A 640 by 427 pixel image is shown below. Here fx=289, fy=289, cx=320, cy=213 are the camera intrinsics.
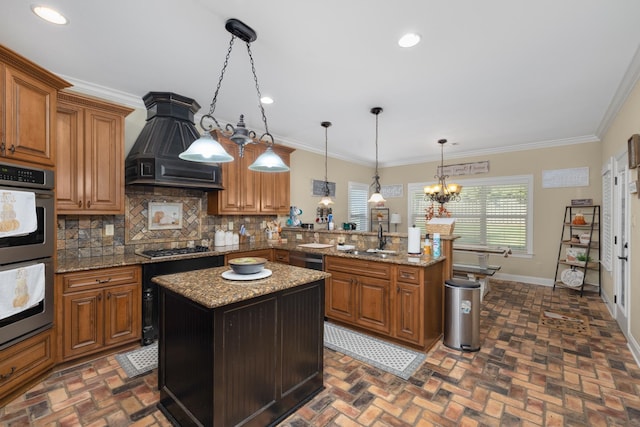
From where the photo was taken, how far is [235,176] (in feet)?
13.5

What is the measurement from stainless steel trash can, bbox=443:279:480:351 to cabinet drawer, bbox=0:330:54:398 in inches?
142

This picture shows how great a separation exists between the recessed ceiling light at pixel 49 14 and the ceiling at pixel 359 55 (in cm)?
7

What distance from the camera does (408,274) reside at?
2857mm

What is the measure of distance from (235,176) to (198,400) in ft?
9.74

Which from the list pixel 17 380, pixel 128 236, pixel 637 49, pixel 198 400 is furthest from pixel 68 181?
pixel 637 49

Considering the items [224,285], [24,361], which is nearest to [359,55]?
[224,285]

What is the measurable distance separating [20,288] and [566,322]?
5.49 metres

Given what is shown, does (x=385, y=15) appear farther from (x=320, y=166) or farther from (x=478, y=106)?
(x=320, y=166)

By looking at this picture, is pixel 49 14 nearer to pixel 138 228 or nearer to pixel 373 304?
pixel 138 228

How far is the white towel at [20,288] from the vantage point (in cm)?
197

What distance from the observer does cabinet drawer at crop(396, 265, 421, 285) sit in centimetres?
280

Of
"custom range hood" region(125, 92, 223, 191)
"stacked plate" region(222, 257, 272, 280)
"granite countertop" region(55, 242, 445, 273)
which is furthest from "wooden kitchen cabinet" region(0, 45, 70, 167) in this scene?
"stacked plate" region(222, 257, 272, 280)

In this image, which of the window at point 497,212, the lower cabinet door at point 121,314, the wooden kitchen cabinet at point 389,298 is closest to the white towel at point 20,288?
the lower cabinet door at point 121,314

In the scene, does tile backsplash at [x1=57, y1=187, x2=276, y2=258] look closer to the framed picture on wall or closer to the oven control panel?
the oven control panel
